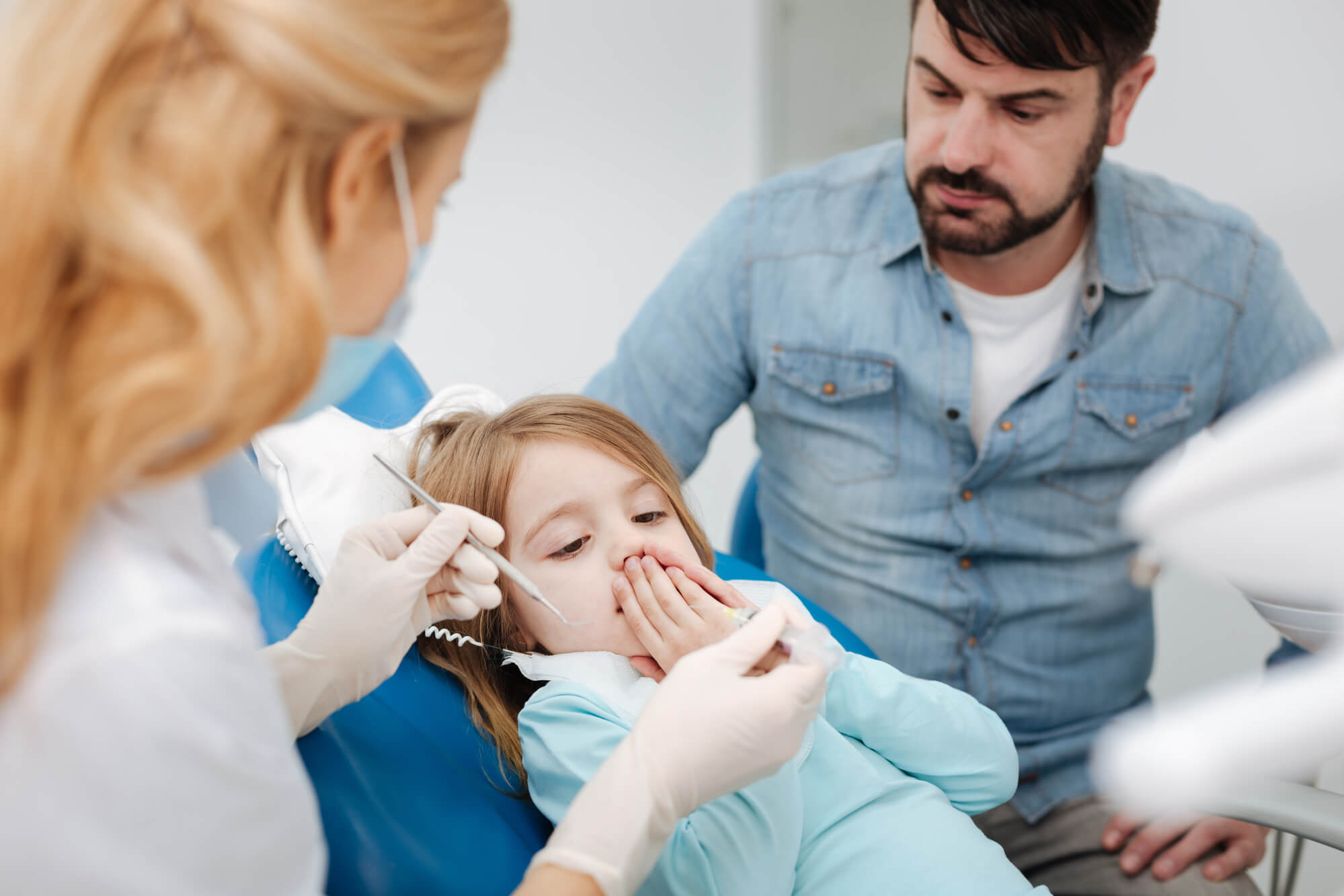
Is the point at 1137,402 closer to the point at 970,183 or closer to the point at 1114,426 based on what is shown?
the point at 1114,426

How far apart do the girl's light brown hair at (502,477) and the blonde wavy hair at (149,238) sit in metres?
0.70

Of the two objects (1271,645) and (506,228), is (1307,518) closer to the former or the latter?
(1271,645)

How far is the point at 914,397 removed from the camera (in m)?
1.74

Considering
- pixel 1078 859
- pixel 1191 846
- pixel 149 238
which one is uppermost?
pixel 149 238

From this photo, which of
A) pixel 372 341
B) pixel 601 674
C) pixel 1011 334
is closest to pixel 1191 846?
pixel 1011 334

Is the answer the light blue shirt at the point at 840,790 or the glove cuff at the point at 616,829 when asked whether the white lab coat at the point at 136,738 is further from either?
the light blue shirt at the point at 840,790

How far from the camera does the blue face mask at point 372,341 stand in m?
0.79

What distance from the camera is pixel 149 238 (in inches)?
24.1

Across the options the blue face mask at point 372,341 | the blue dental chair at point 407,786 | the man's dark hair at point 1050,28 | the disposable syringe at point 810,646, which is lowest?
the blue dental chair at point 407,786

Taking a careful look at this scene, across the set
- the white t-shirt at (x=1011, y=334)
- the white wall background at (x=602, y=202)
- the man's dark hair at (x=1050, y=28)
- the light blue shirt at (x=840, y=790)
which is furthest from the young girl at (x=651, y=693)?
the white wall background at (x=602, y=202)

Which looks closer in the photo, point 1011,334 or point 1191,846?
point 1191,846

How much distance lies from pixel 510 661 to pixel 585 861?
482 mm

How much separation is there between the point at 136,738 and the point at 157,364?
0.23 metres

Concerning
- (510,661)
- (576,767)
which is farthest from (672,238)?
(576,767)
